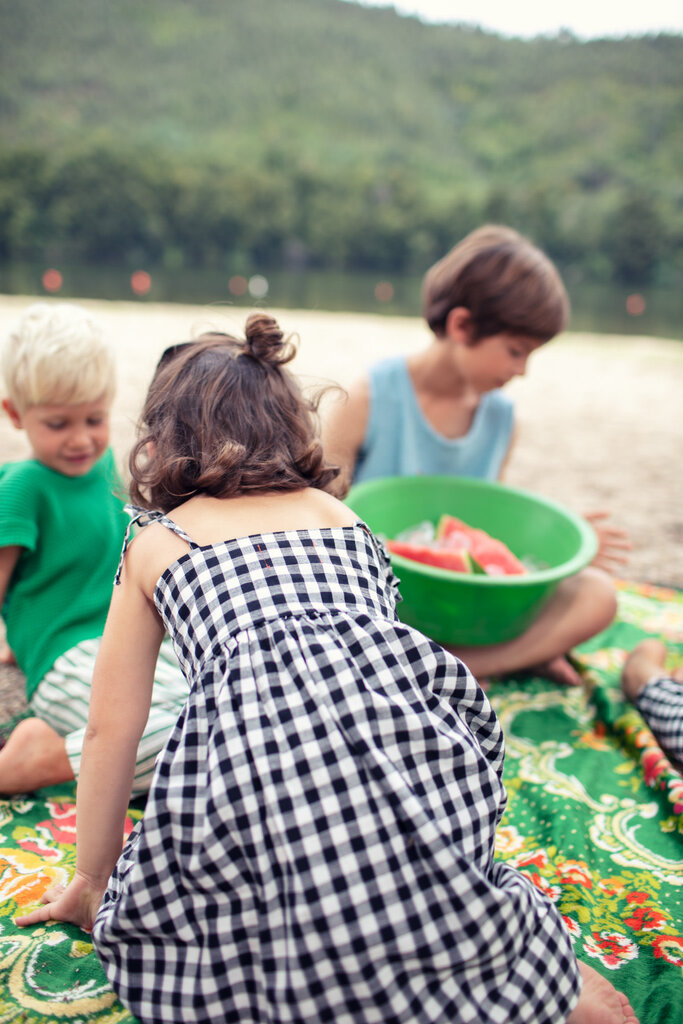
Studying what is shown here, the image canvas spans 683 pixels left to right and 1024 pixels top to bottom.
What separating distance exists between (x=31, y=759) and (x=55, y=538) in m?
0.47

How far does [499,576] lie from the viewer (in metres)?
1.69

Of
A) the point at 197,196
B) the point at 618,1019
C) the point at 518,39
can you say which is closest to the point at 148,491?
the point at 618,1019

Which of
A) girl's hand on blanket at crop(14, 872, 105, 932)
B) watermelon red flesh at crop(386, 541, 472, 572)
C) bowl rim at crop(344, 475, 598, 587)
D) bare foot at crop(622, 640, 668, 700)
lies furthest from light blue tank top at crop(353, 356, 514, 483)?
girl's hand on blanket at crop(14, 872, 105, 932)

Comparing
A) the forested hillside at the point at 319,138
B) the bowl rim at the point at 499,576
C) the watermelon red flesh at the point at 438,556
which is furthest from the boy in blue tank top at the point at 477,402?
the forested hillside at the point at 319,138

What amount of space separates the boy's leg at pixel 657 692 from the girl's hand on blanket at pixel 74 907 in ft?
4.28

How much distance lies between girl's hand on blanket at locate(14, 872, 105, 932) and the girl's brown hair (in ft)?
2.03

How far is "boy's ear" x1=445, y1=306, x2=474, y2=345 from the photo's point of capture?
2.20m

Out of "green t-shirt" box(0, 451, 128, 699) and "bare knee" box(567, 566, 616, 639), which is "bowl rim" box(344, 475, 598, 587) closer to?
"bare knee" box(567, 566, 616, 639)

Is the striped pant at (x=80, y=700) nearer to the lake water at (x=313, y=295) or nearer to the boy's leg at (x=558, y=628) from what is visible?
the boy's leg at (x=558, y=628)

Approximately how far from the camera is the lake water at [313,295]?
65.7 ft

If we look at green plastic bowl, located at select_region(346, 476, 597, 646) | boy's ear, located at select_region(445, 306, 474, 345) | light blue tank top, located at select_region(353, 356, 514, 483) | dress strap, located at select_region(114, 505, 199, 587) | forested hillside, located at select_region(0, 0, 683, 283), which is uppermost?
forested hillside, located at select_region(0, 0, 683, 283)

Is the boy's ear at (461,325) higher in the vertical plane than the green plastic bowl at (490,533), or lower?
higher

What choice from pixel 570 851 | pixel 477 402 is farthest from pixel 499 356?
pixel 570 851

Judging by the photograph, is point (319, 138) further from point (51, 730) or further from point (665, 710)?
point (51, 730)
